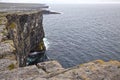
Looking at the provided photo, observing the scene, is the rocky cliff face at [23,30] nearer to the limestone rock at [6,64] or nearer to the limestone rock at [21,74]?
the limestone rock at [6,64]

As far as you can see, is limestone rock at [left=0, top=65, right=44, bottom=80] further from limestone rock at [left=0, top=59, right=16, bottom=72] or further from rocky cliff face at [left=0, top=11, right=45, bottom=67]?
rocky cliff face at [left=0, top=11, right=45, bottom=67]

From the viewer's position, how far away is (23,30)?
40125 millimetres

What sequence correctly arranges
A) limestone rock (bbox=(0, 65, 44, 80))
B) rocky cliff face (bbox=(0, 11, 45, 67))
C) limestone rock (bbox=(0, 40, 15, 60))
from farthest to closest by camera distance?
rocky cliff face (bbox=(0, 11, 45, 67)) → limestone rock (bbox=(0, 40, 15, 60)) → limestone rock (bbox=(0, 65, 44, 80))

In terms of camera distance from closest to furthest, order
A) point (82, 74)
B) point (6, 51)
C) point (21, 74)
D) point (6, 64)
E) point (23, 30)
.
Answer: point (82, 74) → point (21, 74) → point (6, 64) → point (6, 51) → point (23, 30)

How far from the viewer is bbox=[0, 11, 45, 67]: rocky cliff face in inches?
1035

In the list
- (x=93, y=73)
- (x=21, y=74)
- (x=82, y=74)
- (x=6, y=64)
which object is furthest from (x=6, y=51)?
(x=93, y=73)

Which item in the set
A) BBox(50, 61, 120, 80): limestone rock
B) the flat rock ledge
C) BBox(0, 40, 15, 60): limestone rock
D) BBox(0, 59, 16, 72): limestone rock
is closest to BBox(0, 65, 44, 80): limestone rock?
the flat rock ledge

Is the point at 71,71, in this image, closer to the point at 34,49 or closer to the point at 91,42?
the point at 34,49

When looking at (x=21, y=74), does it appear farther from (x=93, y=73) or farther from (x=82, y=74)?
(x=93, y=73)

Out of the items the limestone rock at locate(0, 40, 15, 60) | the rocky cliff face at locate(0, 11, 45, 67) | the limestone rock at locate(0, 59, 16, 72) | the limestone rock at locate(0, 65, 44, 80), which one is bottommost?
the rocky cliff face at locate(0, 11, 45, 67)

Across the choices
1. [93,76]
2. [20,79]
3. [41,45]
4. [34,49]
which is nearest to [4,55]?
[20,79]

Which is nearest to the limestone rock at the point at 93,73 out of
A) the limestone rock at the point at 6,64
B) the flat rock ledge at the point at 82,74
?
the flat rock ledge at the point at 82,74

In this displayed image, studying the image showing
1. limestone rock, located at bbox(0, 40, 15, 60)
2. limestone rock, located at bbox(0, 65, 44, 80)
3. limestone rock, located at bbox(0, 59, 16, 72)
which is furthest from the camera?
limestone rock, located at bbox(0, 40, 15, 60)

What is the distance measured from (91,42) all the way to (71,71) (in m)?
73.7
